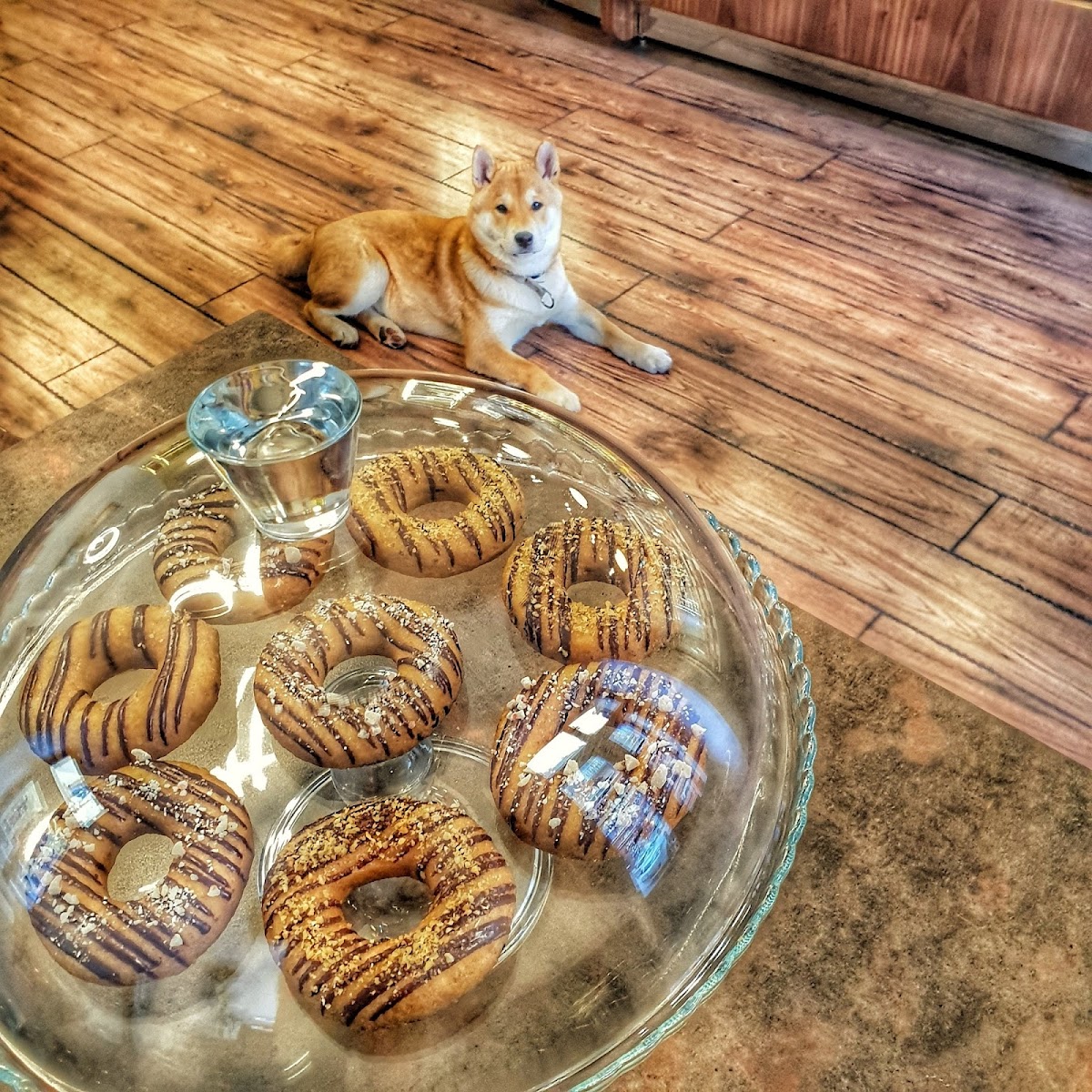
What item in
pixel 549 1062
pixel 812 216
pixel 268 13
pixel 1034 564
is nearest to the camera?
pixel 549 1062

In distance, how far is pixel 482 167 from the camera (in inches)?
86.9

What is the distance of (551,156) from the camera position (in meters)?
2.20

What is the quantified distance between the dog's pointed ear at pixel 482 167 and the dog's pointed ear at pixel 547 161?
0.30 ft

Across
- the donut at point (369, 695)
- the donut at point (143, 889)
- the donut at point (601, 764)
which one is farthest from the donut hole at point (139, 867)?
the donut at point (601, 764)

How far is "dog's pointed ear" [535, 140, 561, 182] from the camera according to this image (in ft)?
7.16

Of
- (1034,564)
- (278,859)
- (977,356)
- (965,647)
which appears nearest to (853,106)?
(977,356)

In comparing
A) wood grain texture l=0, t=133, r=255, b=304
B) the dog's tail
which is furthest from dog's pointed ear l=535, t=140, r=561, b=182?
wood grain texture l=0, t=133, r=255, b=304

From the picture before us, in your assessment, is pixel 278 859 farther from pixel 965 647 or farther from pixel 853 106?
pixel 853 106

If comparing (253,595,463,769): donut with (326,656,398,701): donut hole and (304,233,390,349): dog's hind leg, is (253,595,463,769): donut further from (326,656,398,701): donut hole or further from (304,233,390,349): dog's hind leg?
(304,233,390,349): dog's hind leg

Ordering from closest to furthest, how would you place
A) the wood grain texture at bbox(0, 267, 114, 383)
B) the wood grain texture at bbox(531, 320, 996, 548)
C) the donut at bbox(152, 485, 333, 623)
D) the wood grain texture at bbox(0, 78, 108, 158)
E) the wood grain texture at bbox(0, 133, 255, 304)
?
the donut at bbox(152, 485, 333, 623) < the wood grain texture at bbox(531, 320, 996, 548) < the wood grain texture at bbox(0, 267, 114, 383) < the wood grain texture at bbox(0, 133, 255, 304) < the wood grain texture at bbox(0, 78, 108, 158)

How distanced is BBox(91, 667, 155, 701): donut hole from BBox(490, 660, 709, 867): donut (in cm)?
34

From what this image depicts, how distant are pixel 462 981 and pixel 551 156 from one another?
1.70 m

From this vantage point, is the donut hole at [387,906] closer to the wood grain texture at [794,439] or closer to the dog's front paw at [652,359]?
the wood grain texture at [794,439]

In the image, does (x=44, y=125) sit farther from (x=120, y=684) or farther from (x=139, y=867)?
(x=139, y=867)
